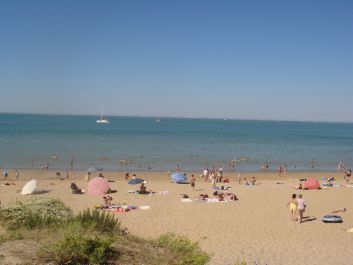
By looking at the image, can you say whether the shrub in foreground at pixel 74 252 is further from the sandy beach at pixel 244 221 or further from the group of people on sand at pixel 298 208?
the group of people on sand at pixel 298 208

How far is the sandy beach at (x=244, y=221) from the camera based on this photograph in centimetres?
1309

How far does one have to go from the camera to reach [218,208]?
787 inches

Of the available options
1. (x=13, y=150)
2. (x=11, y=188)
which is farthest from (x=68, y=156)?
(x=11, y=188)

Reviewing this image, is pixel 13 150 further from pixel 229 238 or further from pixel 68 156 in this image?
pixel 229 238

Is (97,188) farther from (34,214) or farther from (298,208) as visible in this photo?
(34,214)

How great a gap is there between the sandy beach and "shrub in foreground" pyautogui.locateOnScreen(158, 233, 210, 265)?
333 centimetres

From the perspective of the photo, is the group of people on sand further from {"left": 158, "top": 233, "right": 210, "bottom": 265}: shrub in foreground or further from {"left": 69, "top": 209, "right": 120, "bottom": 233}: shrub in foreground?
{"left": 69, "top": 209, "right": 120, "bottom": 233}: shrub in foreground

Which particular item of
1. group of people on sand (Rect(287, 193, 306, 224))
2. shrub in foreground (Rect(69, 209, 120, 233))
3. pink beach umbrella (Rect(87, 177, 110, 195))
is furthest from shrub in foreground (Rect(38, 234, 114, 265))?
pink beach umbrella (Rect(87, 177, 110, 195))

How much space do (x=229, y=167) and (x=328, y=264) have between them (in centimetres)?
3091

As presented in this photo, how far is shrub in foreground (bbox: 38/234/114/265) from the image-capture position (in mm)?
6465

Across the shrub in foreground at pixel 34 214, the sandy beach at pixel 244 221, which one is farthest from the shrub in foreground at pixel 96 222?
the sandy beach at pixel 244 221

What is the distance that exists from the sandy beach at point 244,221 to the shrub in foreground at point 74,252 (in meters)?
5.44

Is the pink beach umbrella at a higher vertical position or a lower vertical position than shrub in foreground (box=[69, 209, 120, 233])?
lower

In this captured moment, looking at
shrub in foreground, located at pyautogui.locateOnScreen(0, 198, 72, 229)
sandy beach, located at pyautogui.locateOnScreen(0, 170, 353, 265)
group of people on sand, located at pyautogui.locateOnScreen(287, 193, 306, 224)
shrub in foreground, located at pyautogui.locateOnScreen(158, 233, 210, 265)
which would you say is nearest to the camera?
shrub in foreground, located at pyautogui.locateOnScreen(158, 233, 210, 265)
